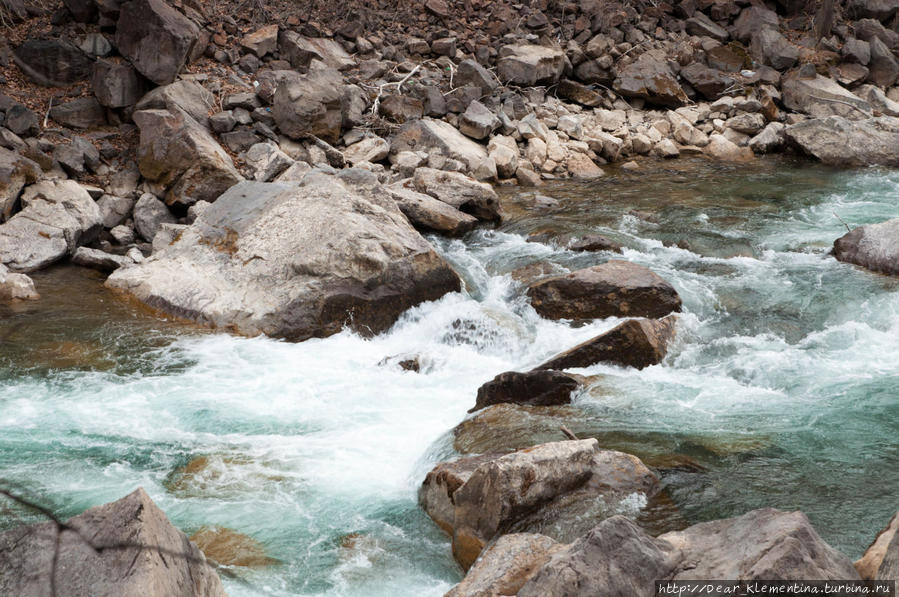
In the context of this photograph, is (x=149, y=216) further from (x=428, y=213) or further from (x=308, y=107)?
(x=428, y=213)

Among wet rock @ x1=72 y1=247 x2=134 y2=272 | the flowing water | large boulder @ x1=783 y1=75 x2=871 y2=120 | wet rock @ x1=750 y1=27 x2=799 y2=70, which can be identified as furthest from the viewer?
wet rock @ x1=750 y1=27 x2=799 y2=70

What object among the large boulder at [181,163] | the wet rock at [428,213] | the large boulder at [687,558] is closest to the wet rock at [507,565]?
the large boulder at [687,558]

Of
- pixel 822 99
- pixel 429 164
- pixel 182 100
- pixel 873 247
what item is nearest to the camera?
pixel 873 247

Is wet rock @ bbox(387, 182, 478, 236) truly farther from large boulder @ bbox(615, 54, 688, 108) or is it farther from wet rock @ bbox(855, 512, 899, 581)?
wet rock @ bbox(855, 512, 899, 581)

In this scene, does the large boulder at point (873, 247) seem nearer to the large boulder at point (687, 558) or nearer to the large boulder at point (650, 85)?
the large boulder at point (687, 558)

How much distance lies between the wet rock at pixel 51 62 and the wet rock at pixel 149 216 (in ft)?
11.8

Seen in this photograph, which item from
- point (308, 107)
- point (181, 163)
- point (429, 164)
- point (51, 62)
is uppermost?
point (51, 62)

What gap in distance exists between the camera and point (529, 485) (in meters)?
4.42

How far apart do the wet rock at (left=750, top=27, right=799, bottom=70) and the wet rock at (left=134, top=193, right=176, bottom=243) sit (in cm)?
1435

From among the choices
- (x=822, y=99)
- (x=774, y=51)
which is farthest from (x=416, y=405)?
(x=774, y=51)

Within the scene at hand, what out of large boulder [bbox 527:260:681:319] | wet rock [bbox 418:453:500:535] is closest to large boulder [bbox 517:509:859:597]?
wet rock [bbox 418:453:500:535]

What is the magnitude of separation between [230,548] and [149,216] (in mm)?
6947

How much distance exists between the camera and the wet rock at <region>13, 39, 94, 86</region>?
12.5 m

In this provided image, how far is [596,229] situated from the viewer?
1074 cm
